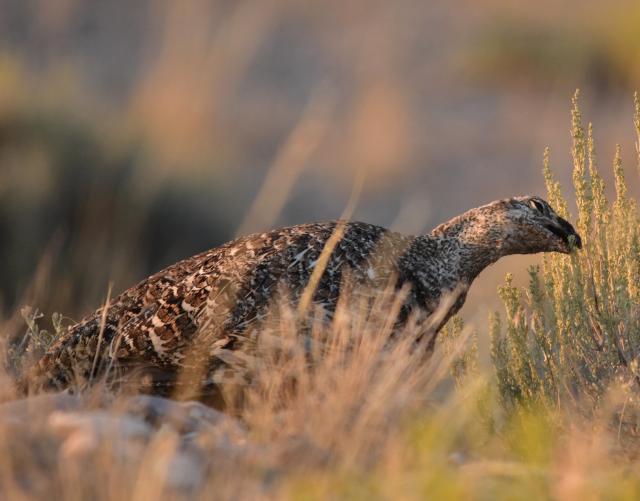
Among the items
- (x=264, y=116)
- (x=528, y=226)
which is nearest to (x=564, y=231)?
(x=528, y=226)

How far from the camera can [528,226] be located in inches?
187

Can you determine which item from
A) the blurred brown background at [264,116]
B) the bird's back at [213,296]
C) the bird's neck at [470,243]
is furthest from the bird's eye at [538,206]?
the blurred brown background at [264,116]

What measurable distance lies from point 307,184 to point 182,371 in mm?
8958

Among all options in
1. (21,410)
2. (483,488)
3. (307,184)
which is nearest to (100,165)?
(307,184)

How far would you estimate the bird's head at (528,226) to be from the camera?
470cm

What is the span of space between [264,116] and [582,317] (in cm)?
1077

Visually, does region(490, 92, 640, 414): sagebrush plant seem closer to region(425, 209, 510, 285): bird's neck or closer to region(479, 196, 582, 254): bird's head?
region(479, 196, 582, 254): bird's head

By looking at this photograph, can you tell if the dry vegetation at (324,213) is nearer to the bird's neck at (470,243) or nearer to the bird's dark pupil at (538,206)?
the bird's dark pupil at (538,206)

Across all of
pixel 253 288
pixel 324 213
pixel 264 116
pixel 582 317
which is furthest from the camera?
pixel 264 116

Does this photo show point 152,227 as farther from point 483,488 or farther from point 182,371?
point 483,488

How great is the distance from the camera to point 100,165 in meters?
10.2

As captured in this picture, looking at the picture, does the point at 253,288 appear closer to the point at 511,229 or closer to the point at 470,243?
the point at 470,243

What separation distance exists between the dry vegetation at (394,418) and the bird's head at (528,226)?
7 centimetres

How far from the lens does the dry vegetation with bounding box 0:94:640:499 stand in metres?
2.86
